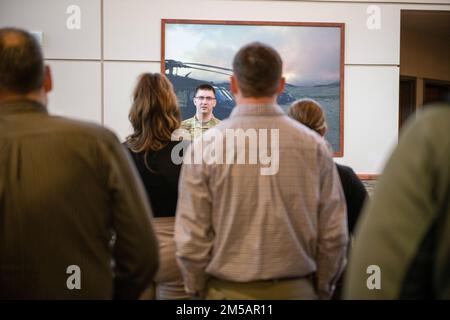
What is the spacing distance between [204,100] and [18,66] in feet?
12.3

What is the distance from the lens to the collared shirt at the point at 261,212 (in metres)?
1.74

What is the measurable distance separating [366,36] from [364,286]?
15.3ft

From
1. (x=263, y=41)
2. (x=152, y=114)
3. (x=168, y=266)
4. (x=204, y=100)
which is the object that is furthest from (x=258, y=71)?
(x=263, y=41)

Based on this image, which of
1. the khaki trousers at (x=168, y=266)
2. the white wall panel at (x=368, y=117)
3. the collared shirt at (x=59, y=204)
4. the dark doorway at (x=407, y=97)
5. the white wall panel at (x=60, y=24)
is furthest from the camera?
the dark doorway at (x=407, y=97)

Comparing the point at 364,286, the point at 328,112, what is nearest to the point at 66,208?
the point at 364,286

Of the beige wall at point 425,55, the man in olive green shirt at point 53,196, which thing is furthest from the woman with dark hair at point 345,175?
the beige wall at point 425,55

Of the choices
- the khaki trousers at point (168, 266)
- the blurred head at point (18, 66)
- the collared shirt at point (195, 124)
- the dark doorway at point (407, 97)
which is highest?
the dark doorway at point (407, 97)

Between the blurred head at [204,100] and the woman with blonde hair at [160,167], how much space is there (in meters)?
2.87

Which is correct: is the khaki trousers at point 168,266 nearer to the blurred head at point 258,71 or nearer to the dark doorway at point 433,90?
the blurred head at point 258,71

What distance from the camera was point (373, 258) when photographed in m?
1.01

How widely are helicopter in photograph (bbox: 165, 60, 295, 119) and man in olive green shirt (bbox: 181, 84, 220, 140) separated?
2.0 inches

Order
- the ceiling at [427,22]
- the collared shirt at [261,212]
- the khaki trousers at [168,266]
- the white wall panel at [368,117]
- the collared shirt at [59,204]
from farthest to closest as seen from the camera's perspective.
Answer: the ceiling at [427,22]
the white wall panel at [368,117]
the khaki trousers at [168,266]
the collared shirt at [261,212]
the collared shirt at [59,204]

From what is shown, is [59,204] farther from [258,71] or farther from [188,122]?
[188,122]

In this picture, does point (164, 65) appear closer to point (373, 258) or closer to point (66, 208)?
point (66, 208)
